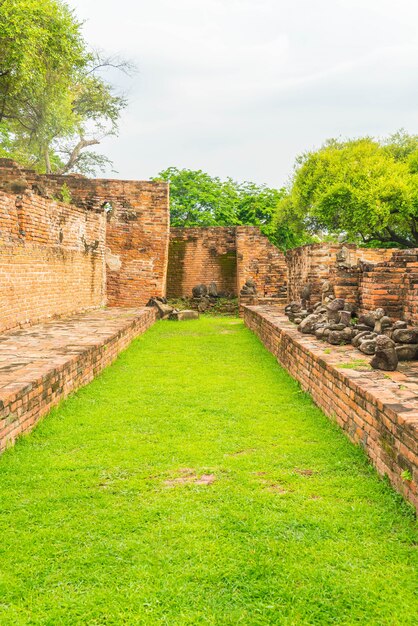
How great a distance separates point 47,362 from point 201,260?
42.5 feet

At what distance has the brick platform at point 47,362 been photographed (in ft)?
11.2

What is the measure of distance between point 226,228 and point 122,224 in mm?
4906

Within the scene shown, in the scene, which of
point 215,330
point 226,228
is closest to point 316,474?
point 215,330

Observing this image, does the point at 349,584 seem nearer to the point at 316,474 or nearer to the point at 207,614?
the point at 207,614

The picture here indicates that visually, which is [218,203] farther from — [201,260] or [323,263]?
[323,263]

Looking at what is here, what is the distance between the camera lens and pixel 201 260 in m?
17.2

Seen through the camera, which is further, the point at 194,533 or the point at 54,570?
the point at 194,533

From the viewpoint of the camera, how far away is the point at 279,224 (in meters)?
20.8

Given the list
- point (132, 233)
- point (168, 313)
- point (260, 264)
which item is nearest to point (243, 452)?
point (168, 313)

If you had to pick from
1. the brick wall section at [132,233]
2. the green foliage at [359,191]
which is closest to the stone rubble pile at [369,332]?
the brick wall section at [132,233]

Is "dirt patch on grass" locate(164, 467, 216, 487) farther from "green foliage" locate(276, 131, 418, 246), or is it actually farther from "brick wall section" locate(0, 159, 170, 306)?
"green foliage" locate(276, 131, 418, 246)

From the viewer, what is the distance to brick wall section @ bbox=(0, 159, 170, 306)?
13195 millimetres

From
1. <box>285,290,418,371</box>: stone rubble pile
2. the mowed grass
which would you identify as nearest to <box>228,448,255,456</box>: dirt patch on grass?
the mowed grass

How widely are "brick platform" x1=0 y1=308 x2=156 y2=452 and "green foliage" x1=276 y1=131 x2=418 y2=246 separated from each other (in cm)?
1249
